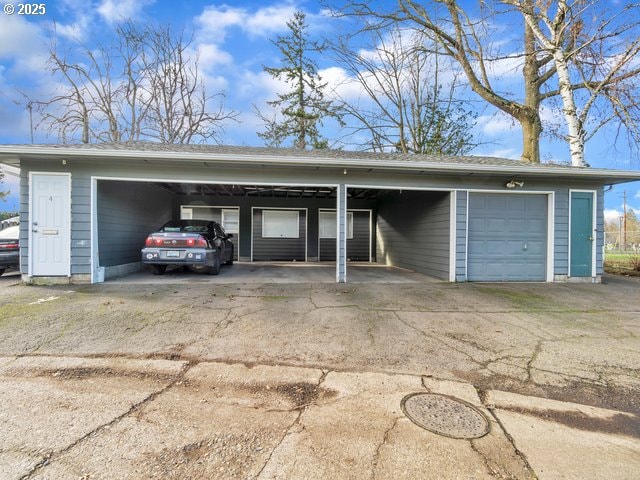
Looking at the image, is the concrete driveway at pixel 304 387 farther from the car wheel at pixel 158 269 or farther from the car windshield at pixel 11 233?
the car windshield at pixel 11 233

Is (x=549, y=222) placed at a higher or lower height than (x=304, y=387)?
higher

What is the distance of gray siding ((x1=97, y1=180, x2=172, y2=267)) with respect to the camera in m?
7.43

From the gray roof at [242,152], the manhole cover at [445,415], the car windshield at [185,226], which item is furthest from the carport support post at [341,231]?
the manhole cover at [445,415]

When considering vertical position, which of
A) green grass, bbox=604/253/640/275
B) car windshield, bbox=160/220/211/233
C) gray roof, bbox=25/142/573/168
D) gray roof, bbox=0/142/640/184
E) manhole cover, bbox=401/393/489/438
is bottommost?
manhole cover, bbox=401/393/489/438

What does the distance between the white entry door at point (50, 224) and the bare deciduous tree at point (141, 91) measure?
516 inches

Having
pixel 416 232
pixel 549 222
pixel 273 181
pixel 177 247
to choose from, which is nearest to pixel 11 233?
pixel 177 247

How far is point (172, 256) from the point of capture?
7.59 metres

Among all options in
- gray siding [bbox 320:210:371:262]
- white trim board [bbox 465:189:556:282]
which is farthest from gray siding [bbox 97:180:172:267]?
white trim board [bbox 465:189:556:282]

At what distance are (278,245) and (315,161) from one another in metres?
6.83

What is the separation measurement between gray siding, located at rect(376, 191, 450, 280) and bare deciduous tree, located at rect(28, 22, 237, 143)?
12208mm

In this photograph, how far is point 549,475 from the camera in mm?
1746

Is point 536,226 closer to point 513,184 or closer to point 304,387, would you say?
point 513,184

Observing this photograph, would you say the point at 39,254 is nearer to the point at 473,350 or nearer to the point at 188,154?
the point at 188,154

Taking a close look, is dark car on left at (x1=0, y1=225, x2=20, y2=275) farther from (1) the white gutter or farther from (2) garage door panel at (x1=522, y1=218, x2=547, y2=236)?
(2) garage door panel at (x1=522, y1=218, x2=547, y2=236)
